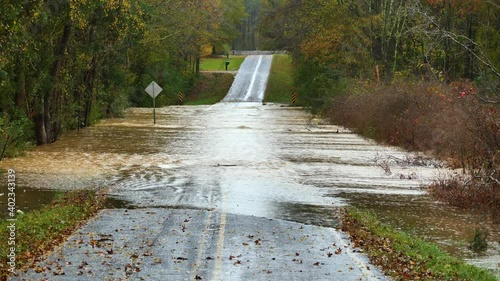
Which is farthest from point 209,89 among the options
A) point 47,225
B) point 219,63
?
point 47,225

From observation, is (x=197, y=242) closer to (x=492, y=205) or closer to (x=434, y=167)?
(x=492, y=205)

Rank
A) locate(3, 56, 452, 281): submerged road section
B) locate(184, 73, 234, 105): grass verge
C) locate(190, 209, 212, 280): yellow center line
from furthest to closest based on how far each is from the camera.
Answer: locate(184, 73, 234, 105): grass verge, locate(3, 56, 452, 281): submerged road section, locate(190, 209, 212, 280): yellow center line

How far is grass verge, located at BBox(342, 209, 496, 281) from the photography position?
40.6 feet

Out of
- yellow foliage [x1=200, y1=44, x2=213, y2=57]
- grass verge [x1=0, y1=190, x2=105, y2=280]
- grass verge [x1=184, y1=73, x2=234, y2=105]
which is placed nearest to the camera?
grass verge [x1=0, y1=190, x2=105, y2=280]

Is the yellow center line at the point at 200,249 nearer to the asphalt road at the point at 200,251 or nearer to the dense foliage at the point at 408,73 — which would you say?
the asphalt road at the point at 200,251

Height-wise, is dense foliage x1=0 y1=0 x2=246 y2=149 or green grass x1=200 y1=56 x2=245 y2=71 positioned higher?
dense foliage x1=0 y1=0 x2=246 y2=149

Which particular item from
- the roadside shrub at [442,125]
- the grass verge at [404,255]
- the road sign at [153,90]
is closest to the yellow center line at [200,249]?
the grass verge at [404,255]

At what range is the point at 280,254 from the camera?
46.2ft

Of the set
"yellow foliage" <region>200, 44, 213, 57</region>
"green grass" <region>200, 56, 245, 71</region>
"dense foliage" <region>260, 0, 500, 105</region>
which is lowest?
"green grass" <region>200, 56, 245, 71</region>

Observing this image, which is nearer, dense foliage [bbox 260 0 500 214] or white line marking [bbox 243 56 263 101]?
dense foliage [bbox 260 0 500 214]

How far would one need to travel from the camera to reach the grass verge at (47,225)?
43.3 feet

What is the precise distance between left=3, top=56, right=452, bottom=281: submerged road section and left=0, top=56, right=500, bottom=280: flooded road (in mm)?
36

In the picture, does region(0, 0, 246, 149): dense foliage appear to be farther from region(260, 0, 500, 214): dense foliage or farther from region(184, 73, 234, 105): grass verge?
region(184, 73, 234, 105): grass verge

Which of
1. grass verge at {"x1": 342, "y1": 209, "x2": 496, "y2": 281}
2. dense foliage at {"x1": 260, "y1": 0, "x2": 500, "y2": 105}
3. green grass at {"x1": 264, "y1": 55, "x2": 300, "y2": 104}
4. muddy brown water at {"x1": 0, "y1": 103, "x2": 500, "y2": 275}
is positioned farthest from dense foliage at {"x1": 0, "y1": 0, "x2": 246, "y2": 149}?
green grass at {"x1": 264, "y1": 55, "x2": 300, "y2": 104}
